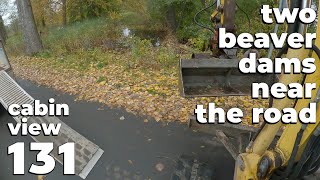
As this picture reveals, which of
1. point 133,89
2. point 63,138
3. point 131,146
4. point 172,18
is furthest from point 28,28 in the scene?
point 131,146

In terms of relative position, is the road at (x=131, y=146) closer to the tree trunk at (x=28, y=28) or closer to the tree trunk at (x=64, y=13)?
the tree trunk at (x=28, y=28)

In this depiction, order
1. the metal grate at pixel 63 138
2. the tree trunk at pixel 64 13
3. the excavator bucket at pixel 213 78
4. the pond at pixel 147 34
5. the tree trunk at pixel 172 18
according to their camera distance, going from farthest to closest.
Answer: the tree trunk at pixel 64 13, the pond at pixel 147 34, the tree trunk at pixel 172 18, the metal grate at pixel 63 138, the excavator bucket at pixel 213 78

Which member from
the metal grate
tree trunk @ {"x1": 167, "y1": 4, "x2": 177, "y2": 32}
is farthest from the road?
tree trunk @ {"x1": 167, "y1": 4, "x2": 177, "y2": 32}

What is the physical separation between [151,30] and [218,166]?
1238 centimetres

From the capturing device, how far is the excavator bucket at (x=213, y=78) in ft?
12.2

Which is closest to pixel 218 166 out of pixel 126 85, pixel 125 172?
pixel 125 172

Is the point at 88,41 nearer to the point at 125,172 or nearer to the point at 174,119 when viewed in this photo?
the point at 174,119

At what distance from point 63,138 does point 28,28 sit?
9.60 meters

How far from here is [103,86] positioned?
7.21 m

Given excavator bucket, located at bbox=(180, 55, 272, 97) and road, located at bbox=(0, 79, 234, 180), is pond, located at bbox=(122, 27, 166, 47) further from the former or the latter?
excavator bucket, located at bbox=(180, 55, 272, 97)

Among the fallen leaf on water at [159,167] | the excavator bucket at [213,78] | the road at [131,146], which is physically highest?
the excavator bucket at [213,78]

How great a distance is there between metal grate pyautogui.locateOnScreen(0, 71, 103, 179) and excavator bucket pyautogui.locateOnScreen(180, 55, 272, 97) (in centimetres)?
150

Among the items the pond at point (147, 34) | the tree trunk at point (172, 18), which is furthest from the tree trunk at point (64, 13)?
the tree trunk at point (172, 18)

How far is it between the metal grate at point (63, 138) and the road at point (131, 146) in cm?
27
